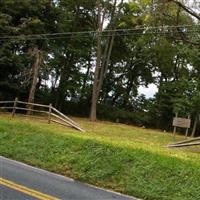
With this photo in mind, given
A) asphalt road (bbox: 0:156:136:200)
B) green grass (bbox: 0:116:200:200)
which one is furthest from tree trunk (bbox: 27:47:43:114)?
asphalt road (bbox: 0:156:136:200)

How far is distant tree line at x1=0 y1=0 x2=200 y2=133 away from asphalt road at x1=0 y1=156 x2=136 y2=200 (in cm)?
1647

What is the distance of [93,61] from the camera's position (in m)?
47.9

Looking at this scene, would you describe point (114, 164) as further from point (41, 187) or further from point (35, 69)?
point (35, 69)

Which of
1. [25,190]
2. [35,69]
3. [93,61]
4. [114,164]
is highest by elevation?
[93,61]

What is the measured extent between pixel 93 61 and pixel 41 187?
38084mm

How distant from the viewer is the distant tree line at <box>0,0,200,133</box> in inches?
1294

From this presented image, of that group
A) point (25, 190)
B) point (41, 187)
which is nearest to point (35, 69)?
point (41, 187)

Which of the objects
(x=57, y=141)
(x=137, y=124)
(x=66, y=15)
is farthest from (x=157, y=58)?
(x=57, y=141)

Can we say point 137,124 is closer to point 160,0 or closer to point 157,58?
point 157,58

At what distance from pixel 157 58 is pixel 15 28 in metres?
17.6

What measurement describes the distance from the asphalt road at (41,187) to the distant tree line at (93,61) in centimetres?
1647

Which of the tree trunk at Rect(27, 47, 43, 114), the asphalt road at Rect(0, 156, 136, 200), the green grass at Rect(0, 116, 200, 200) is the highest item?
the tree trunk at Rect(27, 47, 43, 114)

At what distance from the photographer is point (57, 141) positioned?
52.0 ft

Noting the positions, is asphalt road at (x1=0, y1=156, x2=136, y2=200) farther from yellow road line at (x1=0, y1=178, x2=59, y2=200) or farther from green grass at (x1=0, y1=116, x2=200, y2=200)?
green grass at (x1=0, y1=116, x2=200, y2=200)
